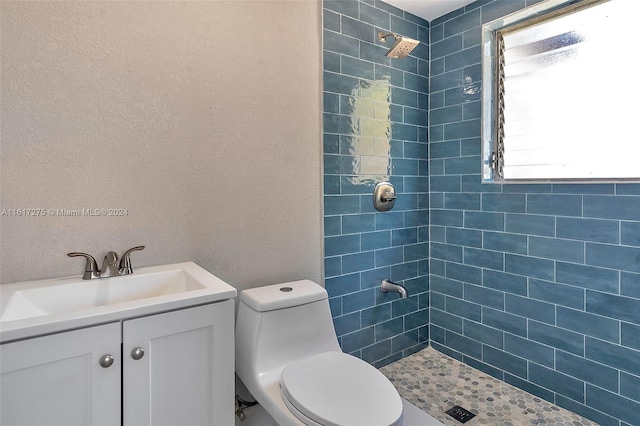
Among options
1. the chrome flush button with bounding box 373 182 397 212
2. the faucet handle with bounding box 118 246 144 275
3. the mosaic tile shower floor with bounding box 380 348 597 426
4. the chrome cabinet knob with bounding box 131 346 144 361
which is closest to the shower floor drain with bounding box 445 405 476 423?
the mosaic tile shower floor with bounding box 380 348 597 426

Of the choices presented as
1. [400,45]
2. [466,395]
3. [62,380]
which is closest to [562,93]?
[400,45]

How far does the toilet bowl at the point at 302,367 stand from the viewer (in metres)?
1.17

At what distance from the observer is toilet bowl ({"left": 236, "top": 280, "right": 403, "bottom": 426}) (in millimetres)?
1175

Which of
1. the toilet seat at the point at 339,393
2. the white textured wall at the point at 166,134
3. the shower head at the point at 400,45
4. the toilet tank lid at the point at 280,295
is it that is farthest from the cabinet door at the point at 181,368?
the shower head at the point at 400,45

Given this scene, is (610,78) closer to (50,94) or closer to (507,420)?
(507,420)

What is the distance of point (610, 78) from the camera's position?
170 centimetres

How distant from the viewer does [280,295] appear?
155 centimetres

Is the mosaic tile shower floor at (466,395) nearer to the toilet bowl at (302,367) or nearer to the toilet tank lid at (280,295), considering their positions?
the toilet bowl at (302,367)

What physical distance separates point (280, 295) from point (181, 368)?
22.1 inches

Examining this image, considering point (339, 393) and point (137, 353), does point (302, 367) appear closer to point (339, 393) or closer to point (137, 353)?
point (339, 393)

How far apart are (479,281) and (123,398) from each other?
1.92 meters

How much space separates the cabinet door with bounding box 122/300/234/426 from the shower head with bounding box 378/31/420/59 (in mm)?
1565

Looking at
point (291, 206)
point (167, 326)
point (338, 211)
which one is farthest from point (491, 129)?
point (167, 326)

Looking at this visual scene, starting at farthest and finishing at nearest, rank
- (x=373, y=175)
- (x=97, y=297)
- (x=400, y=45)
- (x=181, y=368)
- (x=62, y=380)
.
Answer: (x=373, y=175) → (x=400, y=45) → (x=97, y=297) → (x=181, y=368) → (x=62, y=380)
